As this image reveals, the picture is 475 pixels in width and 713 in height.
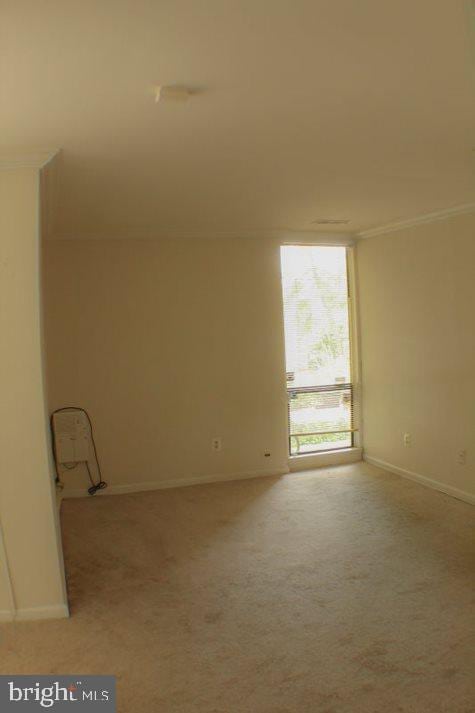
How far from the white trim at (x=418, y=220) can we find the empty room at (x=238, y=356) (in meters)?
0.03

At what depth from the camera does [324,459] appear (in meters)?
5.45

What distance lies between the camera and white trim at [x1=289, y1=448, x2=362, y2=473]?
534cm

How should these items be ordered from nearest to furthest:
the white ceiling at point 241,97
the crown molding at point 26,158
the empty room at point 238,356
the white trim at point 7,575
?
the white ceiling at point 241,97, the empty room at point 238,356, the crown molding at point 26,158, the white trim at point 7,575

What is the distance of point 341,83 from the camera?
6.17ft

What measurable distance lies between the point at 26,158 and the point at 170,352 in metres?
2.60

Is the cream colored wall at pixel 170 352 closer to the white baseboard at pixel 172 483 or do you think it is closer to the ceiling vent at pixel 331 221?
the white baseboard at pixel 172 483

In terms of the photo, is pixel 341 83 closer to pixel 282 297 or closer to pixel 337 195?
pixel 337 195

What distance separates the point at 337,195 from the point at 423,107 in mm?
1509

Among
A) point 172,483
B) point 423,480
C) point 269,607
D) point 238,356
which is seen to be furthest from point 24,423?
point 423,480

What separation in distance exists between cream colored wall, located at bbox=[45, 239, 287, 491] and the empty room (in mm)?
21

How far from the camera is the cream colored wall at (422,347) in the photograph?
13.9ft

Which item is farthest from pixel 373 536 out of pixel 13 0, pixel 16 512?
pixel 13 0

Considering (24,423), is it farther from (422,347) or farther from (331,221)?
(422,347)

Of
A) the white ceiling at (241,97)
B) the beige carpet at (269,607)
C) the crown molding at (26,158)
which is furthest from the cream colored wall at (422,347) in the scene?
the crown molding at (26,158)
